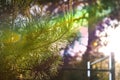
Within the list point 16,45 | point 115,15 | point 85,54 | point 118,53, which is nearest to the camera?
point 16,45

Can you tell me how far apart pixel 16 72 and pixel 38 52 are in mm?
88

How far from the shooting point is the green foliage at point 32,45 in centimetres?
78

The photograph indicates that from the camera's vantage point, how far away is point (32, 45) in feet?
2.62

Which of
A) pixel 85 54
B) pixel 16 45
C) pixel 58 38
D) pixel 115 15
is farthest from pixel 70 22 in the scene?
pixel 85 54

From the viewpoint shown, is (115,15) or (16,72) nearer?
(16,72)

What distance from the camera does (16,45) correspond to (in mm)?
776

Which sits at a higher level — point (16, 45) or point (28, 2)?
point (28, 2)

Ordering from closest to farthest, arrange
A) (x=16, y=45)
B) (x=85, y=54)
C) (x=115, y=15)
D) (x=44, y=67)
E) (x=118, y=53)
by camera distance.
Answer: (x=16, y=45) < (x=44, y=67) < (x=118, y=53) < (x=115, y=15) < (x=85, y=54)

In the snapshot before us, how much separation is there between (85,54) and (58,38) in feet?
10.4

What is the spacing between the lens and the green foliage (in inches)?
30.6

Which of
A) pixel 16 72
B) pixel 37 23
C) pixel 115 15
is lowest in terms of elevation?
pixel 16 72

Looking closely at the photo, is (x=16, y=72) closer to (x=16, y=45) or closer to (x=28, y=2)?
(x=16, y=45)

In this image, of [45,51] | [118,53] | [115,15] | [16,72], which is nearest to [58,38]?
[45,51]

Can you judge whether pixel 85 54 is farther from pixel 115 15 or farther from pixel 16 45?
pixel 16 45
